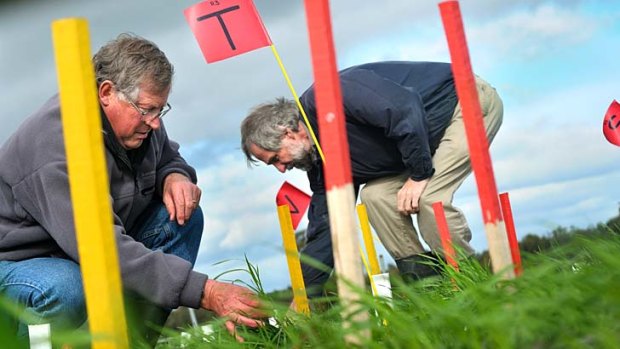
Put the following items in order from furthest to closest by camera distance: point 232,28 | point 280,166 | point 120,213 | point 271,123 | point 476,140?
point 280,166 → point 271,123 → point 232,28 → point 120,213 → point 476,140

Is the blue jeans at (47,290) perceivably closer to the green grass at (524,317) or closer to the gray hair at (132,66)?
the gray hair at (132,66)

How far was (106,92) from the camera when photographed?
3098 mm

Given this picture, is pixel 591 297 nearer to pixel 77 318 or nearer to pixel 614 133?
pixel 77 318

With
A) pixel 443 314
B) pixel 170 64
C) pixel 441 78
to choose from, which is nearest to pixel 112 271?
pixel 443 314

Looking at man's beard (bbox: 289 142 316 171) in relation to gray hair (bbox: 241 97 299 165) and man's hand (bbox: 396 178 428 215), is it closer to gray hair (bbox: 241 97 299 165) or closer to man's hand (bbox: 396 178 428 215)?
gray hair (bbox: 241 97 299 165)

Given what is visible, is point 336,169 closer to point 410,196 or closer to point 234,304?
point 234,304

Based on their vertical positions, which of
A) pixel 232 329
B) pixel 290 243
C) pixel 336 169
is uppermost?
pixel 336 169

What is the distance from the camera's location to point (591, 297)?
5.44 feet

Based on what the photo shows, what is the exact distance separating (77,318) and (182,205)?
0.60 m

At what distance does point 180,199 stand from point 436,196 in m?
1.46

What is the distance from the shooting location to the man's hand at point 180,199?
11.1 ft

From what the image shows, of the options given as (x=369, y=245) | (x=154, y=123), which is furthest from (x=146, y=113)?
(x=369, y=245)

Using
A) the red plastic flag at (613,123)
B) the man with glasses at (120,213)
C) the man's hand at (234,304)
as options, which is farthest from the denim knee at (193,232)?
the red plastic flag at (613,123)

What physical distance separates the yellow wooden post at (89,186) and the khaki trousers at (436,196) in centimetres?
271
